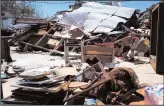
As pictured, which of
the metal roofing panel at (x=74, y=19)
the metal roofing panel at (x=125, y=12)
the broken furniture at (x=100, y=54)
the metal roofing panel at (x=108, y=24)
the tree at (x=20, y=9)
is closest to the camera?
the broken furniture at (x=100, y=54)

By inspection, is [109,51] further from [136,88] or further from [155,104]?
[155,104]

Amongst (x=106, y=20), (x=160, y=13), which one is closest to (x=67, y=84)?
(x=160, y=13)

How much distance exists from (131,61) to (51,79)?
5.04 m

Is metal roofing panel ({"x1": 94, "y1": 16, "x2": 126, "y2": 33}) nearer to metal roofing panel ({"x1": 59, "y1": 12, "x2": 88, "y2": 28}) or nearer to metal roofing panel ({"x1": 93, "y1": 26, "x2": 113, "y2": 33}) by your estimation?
metal roofing panel ({"x1": 93, "y1": 26, "x2": 113, "y2": 33})

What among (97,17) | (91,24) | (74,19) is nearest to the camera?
(74,19)

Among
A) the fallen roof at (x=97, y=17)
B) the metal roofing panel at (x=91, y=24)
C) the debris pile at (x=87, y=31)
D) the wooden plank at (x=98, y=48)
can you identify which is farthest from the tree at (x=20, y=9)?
the wooden plank at (x=98, y=48)

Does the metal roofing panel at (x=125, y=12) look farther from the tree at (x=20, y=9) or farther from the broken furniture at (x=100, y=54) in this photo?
the broken furniture at (x=100, y=54)

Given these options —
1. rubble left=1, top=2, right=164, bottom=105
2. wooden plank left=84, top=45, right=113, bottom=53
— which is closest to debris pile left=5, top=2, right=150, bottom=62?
rubble left=1, top=2, right=164, bottom=105

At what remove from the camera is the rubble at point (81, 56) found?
4641 mm

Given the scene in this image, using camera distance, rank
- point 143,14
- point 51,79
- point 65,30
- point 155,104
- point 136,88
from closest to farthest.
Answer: point 155,104
point 136,88
point 51,79
point 65,30
point 143,14

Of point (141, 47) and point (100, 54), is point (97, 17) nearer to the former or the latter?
point (141, 47)

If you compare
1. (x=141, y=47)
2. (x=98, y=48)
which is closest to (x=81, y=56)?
(x=98, y=48)

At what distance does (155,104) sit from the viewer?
3672mm

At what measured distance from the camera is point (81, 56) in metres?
8.80
